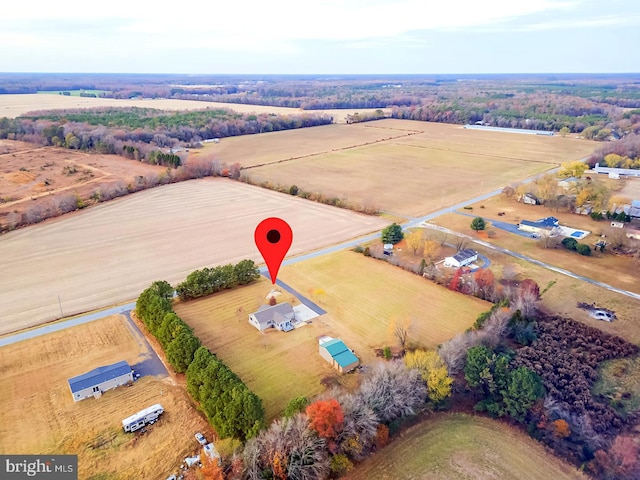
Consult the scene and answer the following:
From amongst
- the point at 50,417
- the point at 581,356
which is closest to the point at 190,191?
the point at 50,417

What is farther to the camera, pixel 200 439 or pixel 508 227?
pixel 508 227

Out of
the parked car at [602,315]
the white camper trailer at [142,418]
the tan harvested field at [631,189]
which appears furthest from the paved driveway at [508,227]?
the white camper trailer at [142,418]

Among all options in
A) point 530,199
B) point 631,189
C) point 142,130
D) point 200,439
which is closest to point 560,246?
point 530,199

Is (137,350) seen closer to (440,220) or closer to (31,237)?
(31,237)

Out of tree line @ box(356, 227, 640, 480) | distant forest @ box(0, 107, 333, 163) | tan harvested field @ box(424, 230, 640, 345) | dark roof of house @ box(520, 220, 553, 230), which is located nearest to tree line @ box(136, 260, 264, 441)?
tree line @ box(356, 227, 640, 480)

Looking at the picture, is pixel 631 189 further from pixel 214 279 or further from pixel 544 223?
pixel 214 279

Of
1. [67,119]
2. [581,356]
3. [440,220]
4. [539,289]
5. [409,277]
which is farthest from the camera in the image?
[67,119]
